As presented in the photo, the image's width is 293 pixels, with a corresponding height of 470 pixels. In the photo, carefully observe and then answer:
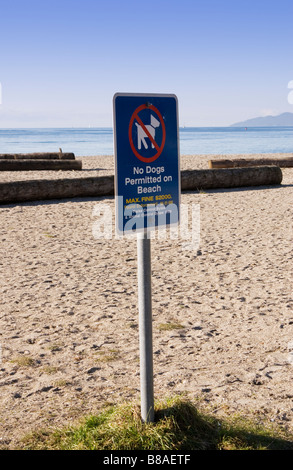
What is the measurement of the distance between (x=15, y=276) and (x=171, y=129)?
420cm

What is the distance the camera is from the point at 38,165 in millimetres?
20344

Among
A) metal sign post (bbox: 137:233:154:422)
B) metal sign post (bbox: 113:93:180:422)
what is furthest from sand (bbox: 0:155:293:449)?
metal sign post (bbox: 113:93:180:422)

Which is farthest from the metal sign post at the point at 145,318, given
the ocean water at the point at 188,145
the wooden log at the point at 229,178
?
the ocean water at the point at 188,145

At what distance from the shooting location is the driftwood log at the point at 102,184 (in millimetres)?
12195

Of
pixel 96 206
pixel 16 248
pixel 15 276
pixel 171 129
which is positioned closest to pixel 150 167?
pixel 171 129

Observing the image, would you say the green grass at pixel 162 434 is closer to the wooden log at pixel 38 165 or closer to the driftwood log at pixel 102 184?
the driftwood log at pixel 102 184

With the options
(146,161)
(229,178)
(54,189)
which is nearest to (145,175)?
(146,161)

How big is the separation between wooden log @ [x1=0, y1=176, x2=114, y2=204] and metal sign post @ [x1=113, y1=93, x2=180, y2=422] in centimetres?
978

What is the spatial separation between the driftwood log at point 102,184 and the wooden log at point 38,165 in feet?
23.9

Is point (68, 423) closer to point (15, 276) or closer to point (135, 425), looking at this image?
point (135, 425)

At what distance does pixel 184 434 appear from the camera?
2.78m
